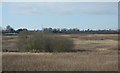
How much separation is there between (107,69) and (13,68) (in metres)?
3.85

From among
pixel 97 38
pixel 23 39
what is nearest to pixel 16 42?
pixel 23 39

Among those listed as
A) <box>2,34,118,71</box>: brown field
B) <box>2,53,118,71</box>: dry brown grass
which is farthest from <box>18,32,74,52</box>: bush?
<box>2,53,118,71</box>: dry brown grass

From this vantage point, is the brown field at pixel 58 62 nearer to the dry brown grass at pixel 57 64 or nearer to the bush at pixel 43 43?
the dry brown grass at pixel 57 64

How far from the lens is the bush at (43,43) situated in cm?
2761

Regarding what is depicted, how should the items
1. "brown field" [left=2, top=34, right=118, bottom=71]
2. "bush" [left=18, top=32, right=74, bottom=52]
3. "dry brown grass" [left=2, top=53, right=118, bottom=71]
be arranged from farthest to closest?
"bush" [left=18, top=32, right=74, bottom=52]
"brown field" [left=2, top=34, right=118, bottom=71]
"dry brown grass" [left=2, top=53, right=118, bottom=71]

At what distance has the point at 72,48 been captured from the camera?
29.6m

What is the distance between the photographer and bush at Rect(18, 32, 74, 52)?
2761cm

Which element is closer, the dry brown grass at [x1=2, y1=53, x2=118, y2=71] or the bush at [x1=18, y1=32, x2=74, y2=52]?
the dry brown grass at [x1=2, y1=53, x2=118, y2=71]

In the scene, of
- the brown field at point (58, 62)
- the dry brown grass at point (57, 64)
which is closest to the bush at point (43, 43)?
the brown field at point (58, 62)

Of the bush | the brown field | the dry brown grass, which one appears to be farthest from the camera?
the bush

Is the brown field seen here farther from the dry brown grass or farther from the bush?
the bush

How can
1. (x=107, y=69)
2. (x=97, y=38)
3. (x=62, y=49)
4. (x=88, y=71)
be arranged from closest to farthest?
1. (x=88, y=71)
2. (x=107, y=69)
3. (x=62, y=49)
4. (x=97, y=38)

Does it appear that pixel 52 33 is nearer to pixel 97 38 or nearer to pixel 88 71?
pixel 88 71

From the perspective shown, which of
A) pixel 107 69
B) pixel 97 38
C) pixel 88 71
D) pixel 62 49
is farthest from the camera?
pixel 97 38
